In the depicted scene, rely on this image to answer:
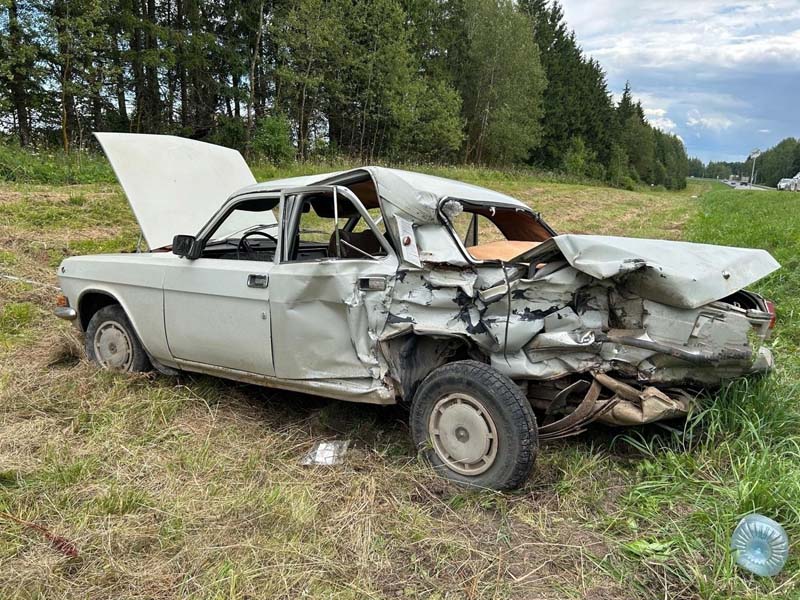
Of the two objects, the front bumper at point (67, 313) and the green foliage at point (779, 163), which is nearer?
the front bumper at point (67, 313)

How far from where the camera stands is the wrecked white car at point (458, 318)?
260 cm

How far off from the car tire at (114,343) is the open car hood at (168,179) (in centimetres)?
70

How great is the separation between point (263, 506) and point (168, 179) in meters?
3.46

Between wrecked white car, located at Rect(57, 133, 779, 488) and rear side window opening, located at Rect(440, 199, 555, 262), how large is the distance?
26 mm

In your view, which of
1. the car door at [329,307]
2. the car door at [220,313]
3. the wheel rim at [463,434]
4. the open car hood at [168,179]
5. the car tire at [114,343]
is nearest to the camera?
Result: the wheel rim at [463,434]

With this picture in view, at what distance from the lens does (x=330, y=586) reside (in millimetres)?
2125

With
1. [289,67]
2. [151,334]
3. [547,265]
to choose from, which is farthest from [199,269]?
[289,67]

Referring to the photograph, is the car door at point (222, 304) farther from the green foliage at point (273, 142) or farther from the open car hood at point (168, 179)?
the green foliage at point (273, 142)

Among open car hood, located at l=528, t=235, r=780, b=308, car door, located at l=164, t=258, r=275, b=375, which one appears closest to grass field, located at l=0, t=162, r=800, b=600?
car door, located at l=164, t=258, r=275, b=375

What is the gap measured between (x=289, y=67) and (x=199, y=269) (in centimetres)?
1962

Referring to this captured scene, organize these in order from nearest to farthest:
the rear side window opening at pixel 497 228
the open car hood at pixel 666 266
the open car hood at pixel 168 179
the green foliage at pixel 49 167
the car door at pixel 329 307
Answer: the open car hood at pixel 666 266, the car door at pixel 329 307, the rear side window opening at pixel 497 228, the open car hood at pixel 168 179, the green foliage at pixel 49 167

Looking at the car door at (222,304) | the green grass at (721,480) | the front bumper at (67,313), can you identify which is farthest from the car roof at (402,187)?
the front bumper at (67,313)

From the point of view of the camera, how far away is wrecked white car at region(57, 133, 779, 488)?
2596mm

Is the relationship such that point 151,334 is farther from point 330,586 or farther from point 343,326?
point 330,586
